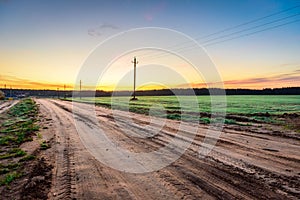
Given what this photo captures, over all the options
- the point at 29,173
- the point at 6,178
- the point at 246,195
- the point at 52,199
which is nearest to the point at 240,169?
the point at 246,195

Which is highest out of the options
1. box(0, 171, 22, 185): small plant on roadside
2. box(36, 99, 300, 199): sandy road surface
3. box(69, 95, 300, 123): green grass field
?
box(36, 99, 300, 199): sandy road surface

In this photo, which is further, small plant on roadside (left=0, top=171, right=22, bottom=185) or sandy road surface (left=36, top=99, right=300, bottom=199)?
small plant on roadside (left=0, top=171, right=22, bottom=185)

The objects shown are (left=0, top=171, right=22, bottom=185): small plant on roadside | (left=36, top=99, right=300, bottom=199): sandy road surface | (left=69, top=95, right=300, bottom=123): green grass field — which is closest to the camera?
(left=36, top=99, right=300, bottom=199): sandy road surface

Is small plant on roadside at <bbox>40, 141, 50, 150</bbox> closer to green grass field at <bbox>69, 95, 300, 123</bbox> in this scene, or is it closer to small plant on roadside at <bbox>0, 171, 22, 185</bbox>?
small plant on roadside at <bbox>0, 171, 22, 185</bbox>

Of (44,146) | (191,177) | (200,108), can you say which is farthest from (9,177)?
(200,108)

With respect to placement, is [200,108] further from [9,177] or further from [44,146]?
[9,177]

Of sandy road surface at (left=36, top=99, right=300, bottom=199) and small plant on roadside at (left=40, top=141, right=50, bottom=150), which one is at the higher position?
sandy road surface at (left=36, top=99, right=300, bottom=199)

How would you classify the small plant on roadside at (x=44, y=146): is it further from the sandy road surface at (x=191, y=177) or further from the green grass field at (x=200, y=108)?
the green grass field at (x=200, y=108)

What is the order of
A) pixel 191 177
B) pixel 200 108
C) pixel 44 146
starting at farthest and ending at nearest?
pixel 200 108
pixel 44 146
pixel 191 177

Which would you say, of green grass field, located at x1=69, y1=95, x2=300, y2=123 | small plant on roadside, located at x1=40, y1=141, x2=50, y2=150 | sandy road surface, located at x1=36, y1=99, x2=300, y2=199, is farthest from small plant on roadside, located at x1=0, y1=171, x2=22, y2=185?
green grass field, located at x1=69, y1=95, x2=300, y2=123

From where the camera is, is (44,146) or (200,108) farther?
(200,108)

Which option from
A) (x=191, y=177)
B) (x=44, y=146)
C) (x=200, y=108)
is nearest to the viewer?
(x=191, y=177)

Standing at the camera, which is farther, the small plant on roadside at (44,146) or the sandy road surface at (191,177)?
the small plant on roadside at (44,146)

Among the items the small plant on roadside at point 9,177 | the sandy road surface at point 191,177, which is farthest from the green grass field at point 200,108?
the small plant on roadside at point 9,177
